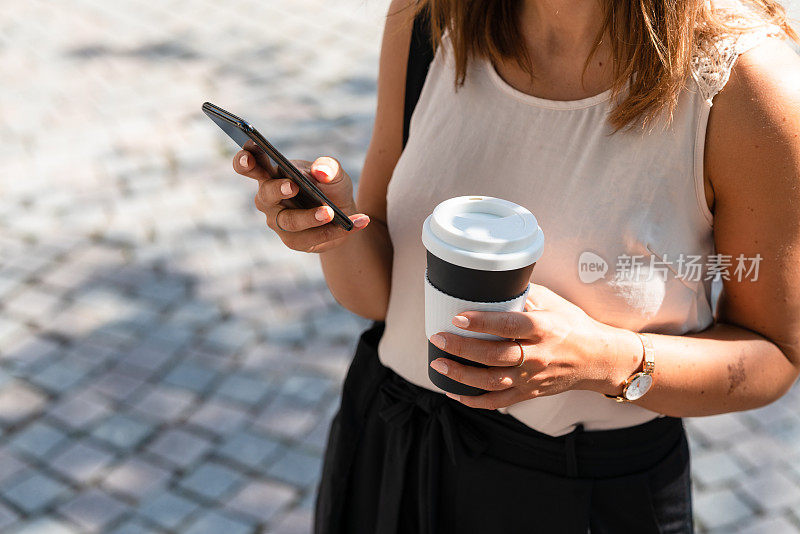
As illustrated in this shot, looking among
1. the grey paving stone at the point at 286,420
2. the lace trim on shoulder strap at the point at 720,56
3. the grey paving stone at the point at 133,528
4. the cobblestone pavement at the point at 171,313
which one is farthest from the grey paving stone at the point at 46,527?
the lace trim on shoulder strap at the point at 720,56

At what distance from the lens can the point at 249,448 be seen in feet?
11.5

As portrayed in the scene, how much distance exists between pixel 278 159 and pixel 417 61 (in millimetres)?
512

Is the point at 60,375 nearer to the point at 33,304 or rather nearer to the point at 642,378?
the point at 33,304

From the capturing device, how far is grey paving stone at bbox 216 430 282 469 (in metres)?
3.44

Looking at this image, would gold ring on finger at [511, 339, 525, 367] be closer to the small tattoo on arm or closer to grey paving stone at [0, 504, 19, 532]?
the small tattoo on arm

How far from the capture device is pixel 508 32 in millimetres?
1641

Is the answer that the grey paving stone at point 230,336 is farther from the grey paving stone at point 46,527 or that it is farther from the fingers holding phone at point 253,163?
the fingers holding phone at point 253,163

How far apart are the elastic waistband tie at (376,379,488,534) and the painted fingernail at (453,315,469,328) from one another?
0.48 metres

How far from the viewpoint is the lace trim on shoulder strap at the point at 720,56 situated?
1.36 m

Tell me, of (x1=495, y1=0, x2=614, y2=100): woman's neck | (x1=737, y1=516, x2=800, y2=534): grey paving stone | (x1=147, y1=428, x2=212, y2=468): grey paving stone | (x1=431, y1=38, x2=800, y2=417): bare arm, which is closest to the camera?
(x1=431, y1=38, x2=800, y2=417): bare arm

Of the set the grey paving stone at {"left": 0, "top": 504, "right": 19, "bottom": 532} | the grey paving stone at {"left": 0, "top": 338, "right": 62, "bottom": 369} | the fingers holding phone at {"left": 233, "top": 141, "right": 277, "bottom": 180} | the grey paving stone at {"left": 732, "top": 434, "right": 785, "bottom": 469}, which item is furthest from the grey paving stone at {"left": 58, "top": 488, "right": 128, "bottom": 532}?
the grey paving stone at {"left": 732, "top": 434, "right": 785, "bottom": 469}

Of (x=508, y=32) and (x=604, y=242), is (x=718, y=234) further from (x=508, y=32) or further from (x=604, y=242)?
(x=508, y=32)

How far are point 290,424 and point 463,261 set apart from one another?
2565mm

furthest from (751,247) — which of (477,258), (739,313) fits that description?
(477,258)
